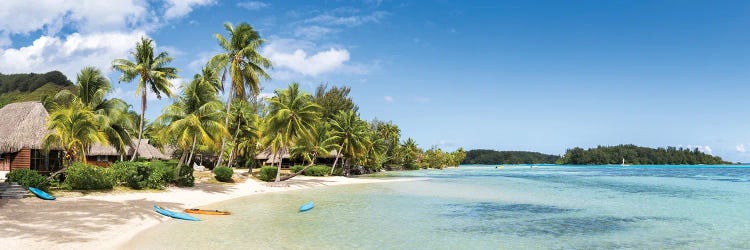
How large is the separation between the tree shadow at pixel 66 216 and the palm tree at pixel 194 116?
732 cm

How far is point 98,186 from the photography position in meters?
21.9

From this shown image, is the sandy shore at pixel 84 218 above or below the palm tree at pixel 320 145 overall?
below

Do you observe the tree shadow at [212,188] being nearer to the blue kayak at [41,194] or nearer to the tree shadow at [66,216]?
the tree shadow at [66,216]

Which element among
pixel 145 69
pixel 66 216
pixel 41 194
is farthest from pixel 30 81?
pixel 66 216

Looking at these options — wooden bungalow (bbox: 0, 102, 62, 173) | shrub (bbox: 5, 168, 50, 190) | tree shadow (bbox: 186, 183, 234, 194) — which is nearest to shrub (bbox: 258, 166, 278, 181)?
tree shadow (bbox: 186, 183, 234, 194)

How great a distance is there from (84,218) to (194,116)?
1229cm

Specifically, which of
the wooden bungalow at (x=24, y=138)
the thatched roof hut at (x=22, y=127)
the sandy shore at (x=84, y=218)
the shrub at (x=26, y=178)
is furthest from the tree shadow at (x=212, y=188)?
the shrub at (x=26, y=178)

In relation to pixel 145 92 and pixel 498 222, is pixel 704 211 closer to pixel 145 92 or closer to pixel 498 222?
pixel 498 222

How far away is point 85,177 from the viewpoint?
21.3m

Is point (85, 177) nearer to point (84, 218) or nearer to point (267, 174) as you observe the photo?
point (84, 218)

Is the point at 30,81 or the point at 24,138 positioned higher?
the point at 30,81

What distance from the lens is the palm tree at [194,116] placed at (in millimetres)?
26891

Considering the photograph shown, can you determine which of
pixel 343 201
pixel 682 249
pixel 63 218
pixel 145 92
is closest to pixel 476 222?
pixel 682 249

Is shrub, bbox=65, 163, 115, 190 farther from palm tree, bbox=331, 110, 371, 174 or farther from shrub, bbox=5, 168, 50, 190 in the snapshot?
palm tree, bbox=331, 110, 371, 174
